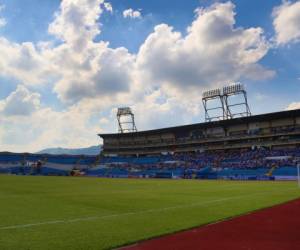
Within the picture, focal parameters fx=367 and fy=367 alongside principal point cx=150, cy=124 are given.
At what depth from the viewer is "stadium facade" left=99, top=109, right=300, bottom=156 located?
297ft

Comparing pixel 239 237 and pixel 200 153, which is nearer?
pixel 239 237

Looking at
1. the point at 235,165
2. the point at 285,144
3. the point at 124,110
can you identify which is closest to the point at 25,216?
the point at 235,165

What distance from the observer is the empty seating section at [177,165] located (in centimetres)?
7756

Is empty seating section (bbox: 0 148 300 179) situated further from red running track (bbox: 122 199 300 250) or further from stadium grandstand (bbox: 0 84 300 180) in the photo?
red running track (bbox: 122 199 300 250)

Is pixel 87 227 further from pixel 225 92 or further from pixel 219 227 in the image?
pixel 225 92

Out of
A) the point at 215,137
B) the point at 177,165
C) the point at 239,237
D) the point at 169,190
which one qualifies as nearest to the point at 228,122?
the point at 215,137

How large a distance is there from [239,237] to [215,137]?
311 feet

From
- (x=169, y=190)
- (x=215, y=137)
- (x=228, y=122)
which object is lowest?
(x=169, y=190)

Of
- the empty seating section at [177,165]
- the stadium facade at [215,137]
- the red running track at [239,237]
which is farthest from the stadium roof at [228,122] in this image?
the red running track at [239,237]

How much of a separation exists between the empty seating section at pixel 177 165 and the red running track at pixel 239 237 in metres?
58.4

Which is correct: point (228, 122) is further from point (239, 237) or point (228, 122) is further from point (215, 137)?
point (239, 237)

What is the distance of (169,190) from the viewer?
36719 mm

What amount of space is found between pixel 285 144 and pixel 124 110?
2690 inches

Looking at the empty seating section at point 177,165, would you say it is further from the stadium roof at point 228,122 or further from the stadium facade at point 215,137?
the stadium roof at point 228,122
